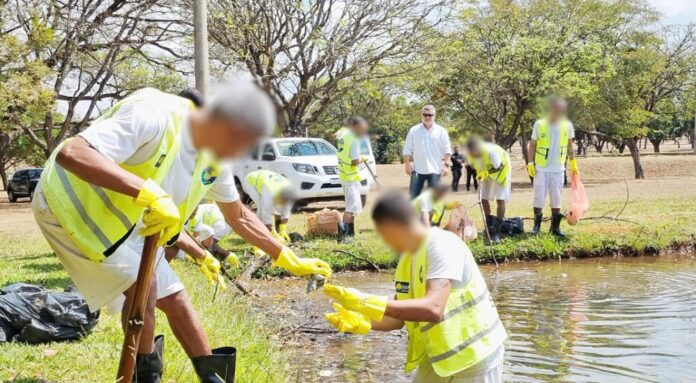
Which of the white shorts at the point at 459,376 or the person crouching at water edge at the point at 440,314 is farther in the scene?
the white shorts at the point at 459,376

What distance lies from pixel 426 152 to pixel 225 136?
570mm

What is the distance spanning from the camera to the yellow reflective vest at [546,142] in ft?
3.04

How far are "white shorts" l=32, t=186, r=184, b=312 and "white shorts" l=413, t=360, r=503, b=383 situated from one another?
1151 mm

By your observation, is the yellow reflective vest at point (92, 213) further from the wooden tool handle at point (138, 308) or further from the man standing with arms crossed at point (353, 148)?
the man standing with arms crossed at point (353, 148)

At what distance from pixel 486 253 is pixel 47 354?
5.77 metres

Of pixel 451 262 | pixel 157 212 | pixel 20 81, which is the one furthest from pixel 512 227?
pixel 20 81

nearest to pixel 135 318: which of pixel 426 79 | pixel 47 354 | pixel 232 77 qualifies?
pixel 426 79

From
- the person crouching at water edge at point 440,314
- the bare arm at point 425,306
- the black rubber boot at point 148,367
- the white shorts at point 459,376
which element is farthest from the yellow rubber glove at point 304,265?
the black rubber boot at point 148,367

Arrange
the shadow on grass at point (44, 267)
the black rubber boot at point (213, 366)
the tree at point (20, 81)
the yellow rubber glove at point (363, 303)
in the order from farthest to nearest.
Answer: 1. the tree at point (20, 81)
2. the shadow on grass at point (44, 267)
3. the black rubber boot at point (213, 366)
4. the yellow rubber glove at point (363, 303)

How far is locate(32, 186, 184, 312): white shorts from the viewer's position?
293 cm

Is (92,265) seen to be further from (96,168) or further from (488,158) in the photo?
(488,158)

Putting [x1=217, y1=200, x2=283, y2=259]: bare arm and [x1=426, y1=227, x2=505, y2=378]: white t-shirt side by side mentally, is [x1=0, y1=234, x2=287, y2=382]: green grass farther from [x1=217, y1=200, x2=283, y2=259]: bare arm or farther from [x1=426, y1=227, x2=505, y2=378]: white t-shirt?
[x1=426, y1=227, x2=505, y2=378]: white t-shirt

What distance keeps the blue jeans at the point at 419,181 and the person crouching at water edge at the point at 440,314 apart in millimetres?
1486

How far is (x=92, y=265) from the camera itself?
2.93m
